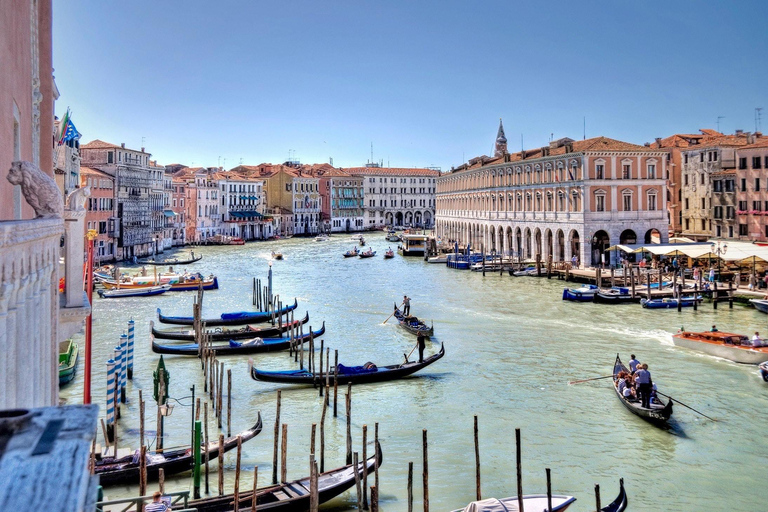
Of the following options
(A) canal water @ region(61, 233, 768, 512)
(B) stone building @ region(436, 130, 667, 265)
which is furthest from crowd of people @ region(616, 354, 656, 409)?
(B) stone building @ region(436, 130, 667, 265)

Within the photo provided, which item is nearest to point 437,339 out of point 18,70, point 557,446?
point 557,446

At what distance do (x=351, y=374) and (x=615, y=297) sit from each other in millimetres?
12202

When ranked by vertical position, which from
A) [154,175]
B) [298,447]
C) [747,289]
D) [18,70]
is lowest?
[298,447]

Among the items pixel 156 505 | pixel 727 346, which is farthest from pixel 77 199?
pixel 727 346

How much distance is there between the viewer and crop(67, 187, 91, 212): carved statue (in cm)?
604

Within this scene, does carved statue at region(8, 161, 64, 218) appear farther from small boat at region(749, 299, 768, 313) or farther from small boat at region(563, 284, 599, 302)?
small boat at region(563, 284, 599, 302)

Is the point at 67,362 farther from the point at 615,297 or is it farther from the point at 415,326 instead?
the point at 615,297

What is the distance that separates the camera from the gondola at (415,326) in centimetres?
1648

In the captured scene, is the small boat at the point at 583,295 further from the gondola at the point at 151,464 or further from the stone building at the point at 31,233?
the stone building at the point at 31,233

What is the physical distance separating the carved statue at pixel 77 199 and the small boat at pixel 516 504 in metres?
4.37

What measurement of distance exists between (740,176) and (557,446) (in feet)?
86.4

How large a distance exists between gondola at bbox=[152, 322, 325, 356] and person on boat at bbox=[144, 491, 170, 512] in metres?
8.27

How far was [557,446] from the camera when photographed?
29.9 feet

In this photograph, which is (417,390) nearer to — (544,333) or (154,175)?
(544,333)
